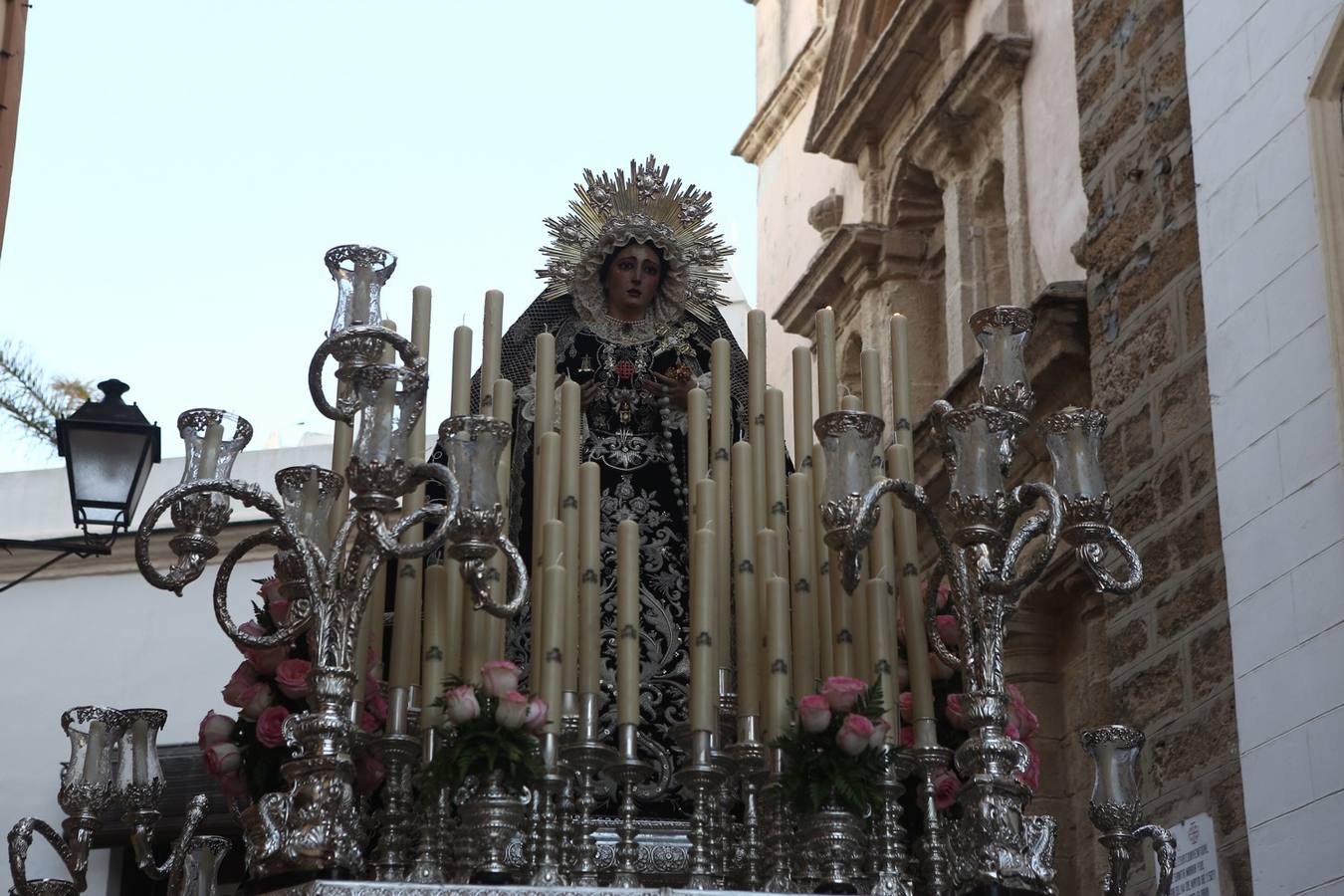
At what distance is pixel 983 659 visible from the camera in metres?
3.86

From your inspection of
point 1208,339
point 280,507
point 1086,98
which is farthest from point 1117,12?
point 280,507

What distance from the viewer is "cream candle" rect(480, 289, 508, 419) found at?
14.7 feet

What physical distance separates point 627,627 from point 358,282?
88 centimetres

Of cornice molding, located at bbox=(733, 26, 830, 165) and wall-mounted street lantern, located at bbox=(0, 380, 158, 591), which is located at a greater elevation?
cornice molding, located at bbox=(733, 26, 830, 165)

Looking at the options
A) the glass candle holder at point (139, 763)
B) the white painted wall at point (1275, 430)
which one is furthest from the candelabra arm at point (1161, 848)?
the glass candle holder at point (139, 763)

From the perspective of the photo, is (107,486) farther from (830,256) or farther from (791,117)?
(791,117)

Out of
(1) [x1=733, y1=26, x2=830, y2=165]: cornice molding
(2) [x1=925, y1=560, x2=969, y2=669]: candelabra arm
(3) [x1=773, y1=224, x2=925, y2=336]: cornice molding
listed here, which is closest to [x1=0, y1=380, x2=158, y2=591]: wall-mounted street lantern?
(2) [x1=925, y1=560, x2=969, y2=669]: candelabra arm

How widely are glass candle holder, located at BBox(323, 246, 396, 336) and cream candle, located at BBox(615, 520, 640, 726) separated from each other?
2.26 feet

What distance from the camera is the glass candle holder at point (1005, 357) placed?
3980mm

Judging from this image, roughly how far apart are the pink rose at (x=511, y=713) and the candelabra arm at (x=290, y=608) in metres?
0.39

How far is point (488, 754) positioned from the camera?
3730 mm

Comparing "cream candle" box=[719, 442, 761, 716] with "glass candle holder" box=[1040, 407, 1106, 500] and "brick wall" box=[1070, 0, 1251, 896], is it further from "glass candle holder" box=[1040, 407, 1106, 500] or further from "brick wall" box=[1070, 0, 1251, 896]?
"brick wall" box=[1070, 0, 1251, 896]

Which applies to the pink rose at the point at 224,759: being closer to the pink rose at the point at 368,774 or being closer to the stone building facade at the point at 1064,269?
the pink rose at the point at 368,774

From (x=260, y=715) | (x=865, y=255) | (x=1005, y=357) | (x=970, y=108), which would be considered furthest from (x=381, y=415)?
(x=865, y=255)
